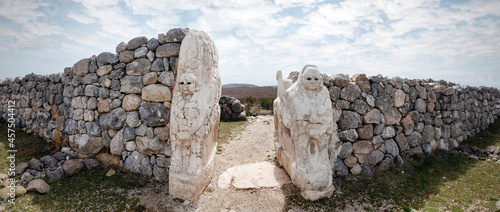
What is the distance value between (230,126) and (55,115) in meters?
6.25

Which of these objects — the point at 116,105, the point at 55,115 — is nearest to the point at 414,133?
the point at 116,105

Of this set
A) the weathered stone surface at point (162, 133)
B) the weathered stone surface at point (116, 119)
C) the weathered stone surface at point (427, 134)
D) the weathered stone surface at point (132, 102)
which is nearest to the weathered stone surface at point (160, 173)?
the weathered stone surface at point (162, 133)

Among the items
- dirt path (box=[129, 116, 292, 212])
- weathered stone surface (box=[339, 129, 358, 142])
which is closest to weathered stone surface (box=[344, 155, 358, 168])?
weathered stone surface (box=[339, 129, 358, 142])

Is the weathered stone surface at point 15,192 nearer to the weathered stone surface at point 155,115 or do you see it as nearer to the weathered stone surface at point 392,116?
the weathered stone surface at point 155,115

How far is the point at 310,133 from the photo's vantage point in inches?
179

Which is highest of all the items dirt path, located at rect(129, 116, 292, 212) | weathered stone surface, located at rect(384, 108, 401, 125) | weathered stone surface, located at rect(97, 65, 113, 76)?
weathered stone surface, located at rect(97, 65, 113, 76)

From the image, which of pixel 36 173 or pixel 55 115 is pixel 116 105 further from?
pixel 55 115

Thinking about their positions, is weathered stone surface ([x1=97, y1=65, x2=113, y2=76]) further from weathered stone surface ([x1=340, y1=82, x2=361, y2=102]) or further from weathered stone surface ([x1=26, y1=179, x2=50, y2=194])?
weathered stone surface ([x1=340, y1=82, x2=361, y2=102])

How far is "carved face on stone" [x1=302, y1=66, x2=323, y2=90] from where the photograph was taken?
15.3 ft

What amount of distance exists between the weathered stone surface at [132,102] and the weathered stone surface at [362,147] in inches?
202

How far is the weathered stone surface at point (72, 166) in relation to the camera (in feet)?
16.4

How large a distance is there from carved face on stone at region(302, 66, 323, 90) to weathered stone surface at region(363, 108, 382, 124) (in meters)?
1.94

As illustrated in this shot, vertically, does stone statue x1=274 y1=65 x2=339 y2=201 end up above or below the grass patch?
above

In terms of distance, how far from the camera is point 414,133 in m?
6.57
